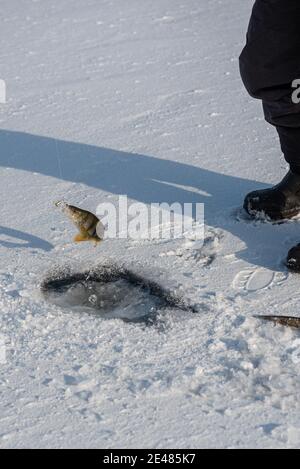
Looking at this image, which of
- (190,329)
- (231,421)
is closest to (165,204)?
(190,329)

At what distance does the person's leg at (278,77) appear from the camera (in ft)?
10.1

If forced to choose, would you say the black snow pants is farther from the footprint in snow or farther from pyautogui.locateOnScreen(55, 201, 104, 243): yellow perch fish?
pyautogui.locateOnScreen(55, 201, 104, 243): yellow perch fish

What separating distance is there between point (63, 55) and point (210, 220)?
10.4 ft

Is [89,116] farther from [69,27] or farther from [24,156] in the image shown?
[69,27]

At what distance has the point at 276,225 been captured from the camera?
347cm

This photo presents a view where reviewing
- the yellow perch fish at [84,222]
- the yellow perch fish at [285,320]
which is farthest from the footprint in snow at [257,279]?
the yellow perch fish at [84,222]

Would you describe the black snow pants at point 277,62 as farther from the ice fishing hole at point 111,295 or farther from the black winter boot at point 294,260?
the ice fishing hole at point 111,295

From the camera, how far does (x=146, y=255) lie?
3275 mm

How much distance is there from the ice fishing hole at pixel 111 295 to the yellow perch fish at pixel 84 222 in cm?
15

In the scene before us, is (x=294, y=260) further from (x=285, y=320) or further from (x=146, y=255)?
(x=146, y=255)

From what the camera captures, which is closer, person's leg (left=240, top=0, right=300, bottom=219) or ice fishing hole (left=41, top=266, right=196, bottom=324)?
ice fishing hole (left=41, top=266, right=196, bottom=324)

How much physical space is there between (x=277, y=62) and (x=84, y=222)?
1.08 m

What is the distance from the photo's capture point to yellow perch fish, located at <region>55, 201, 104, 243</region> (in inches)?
123

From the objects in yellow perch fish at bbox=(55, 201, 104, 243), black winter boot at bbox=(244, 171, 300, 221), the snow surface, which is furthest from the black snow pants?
yellow perch fish at bbox=(55, 201, 104, 243)
